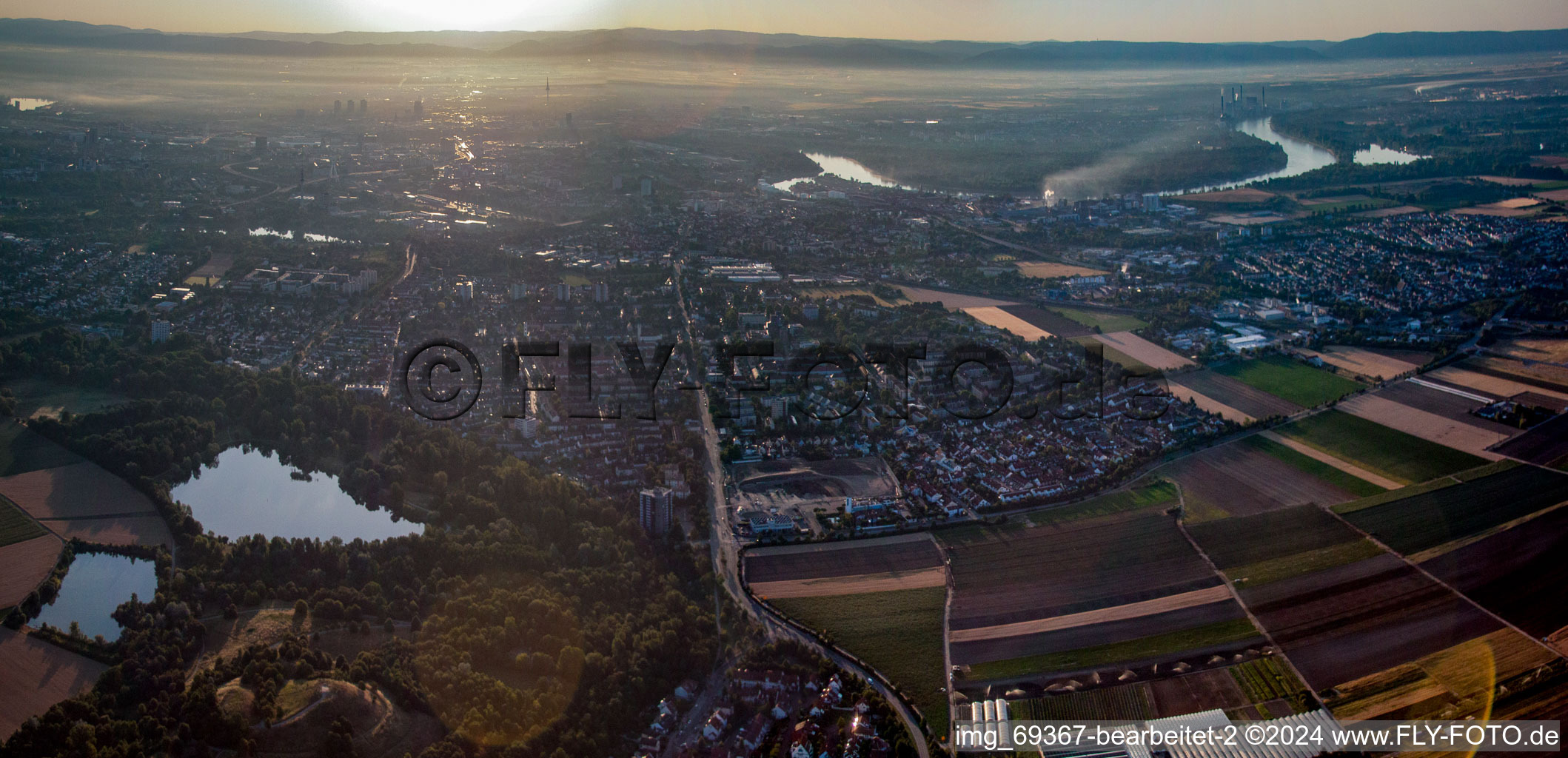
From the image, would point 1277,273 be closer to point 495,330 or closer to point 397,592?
point 495,330

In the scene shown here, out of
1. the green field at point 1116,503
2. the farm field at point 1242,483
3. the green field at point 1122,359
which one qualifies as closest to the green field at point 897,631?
the green field at point 1116,503

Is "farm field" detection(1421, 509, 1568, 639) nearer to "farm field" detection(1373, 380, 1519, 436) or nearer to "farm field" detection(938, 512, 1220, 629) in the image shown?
"farm field" detection(938, 512, 1220, 629)

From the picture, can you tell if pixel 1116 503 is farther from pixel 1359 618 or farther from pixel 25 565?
pixel 25 565

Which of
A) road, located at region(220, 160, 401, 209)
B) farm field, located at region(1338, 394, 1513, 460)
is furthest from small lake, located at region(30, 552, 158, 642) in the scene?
road, located at region(220, 160, 401, 209)

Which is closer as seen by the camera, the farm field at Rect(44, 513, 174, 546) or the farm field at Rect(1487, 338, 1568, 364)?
the farm field at Rect(44, 513, 174, 546)

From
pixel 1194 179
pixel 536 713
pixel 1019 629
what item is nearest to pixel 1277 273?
pixel 1194 179

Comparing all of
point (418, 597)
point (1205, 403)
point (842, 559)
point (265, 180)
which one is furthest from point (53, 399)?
point (265, 180)
